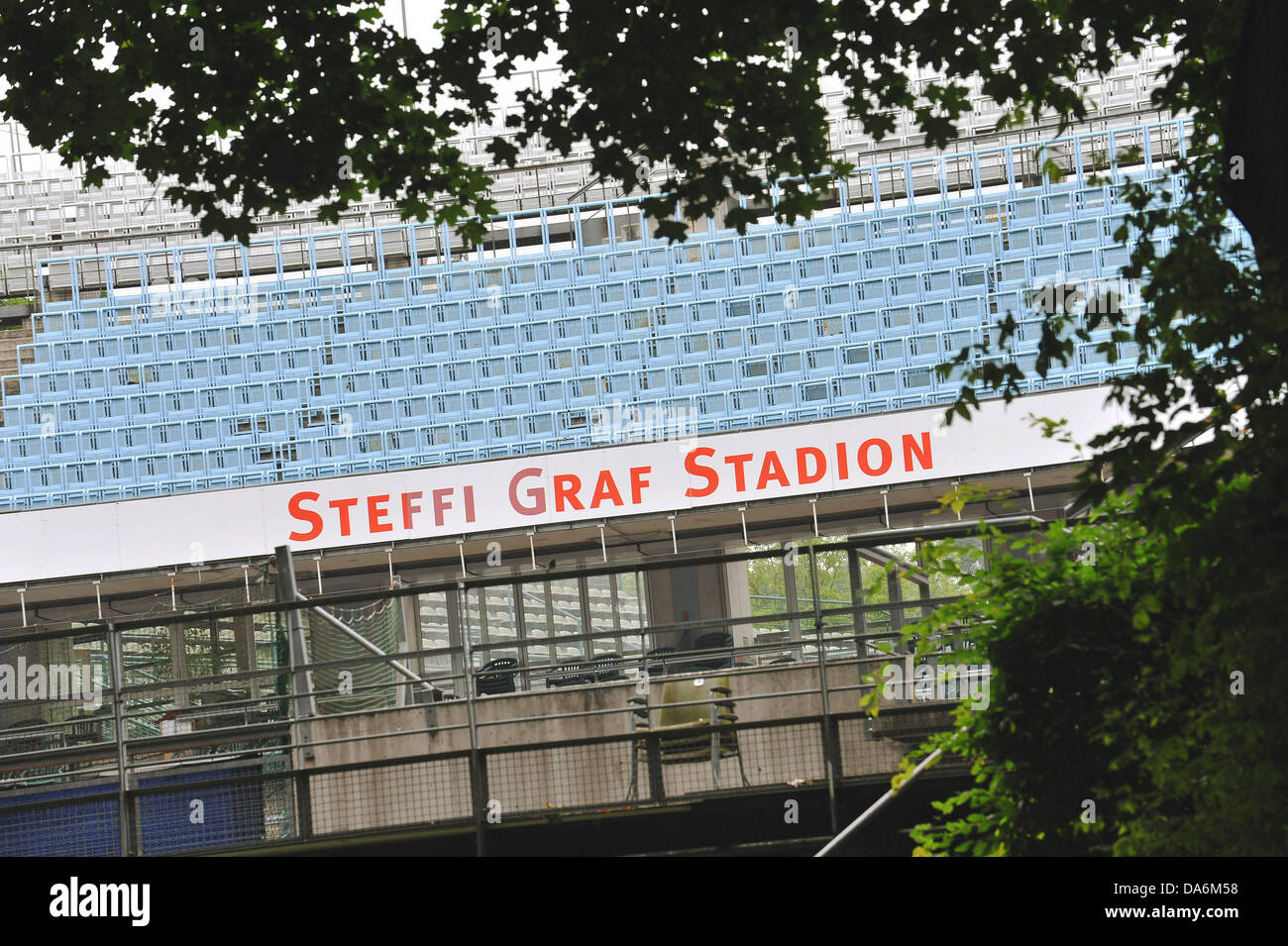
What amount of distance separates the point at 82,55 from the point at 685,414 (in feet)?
54.0

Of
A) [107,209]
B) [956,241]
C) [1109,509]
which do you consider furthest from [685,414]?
[1109,509]

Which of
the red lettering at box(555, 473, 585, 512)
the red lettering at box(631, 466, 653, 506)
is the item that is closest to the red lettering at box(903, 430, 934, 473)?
the red lettering at box(631, 466, 653, 506)

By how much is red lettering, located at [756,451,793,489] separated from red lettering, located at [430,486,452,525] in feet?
12.6

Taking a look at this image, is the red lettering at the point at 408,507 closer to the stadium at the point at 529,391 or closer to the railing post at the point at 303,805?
the stadium at the point at 529,391

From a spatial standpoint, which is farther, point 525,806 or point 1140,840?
point 525,806

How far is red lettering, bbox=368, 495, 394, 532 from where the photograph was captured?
1797 centimetres

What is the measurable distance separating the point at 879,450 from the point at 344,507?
262 inches

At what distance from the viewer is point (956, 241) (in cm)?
2242

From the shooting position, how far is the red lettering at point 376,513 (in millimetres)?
17969

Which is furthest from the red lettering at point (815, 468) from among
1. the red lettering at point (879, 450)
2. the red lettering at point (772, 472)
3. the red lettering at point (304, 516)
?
the red lettering at point (304, 516)

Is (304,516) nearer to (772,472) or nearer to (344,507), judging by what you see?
(344,507)

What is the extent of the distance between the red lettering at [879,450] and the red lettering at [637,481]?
258 cm

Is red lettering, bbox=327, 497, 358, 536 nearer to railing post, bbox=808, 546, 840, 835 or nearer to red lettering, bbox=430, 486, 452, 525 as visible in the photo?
red lettering, bbox=430, 486, 452, 525
